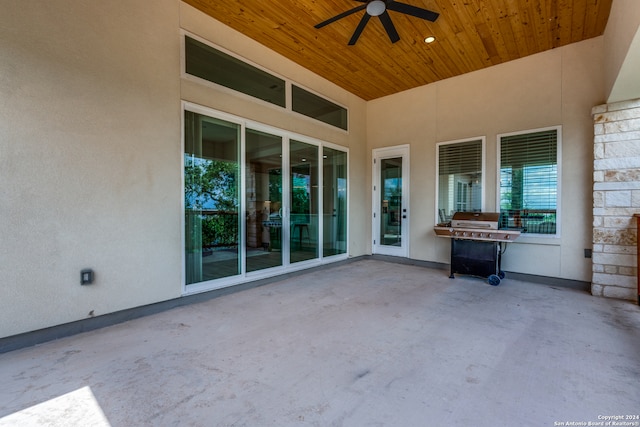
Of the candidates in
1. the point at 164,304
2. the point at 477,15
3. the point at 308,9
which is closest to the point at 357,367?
the point at 164,304

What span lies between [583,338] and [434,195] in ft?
10.6

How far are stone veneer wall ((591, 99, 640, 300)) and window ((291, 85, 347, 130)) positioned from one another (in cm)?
382

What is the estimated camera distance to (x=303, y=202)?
5.02 metres

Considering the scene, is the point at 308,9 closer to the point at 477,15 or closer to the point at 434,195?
the point at 477,15

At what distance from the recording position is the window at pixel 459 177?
494 cm

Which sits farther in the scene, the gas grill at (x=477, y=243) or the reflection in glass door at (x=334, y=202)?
the reflection in glass door at (x=334, y=202)

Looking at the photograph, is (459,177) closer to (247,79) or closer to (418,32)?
(418,32)

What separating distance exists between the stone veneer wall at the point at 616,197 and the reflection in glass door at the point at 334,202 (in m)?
3.77

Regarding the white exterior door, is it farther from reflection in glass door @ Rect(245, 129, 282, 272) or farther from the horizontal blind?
reflection in glass door @ Rect(245, 129, 282, 272)

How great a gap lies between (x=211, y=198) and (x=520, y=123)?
482cm

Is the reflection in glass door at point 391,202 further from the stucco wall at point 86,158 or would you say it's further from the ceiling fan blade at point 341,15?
the stucco wall at point 86,158

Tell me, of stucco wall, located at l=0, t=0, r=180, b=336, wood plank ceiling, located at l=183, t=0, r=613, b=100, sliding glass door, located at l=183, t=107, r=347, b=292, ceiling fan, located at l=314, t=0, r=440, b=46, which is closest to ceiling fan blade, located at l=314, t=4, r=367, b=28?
ceiling fan, located at l=314, t=0, r=440, b=46

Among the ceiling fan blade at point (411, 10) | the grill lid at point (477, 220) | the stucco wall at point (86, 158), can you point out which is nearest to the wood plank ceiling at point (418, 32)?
the ceiling fan blade at point (411, 10)

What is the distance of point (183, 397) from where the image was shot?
1.72 m
